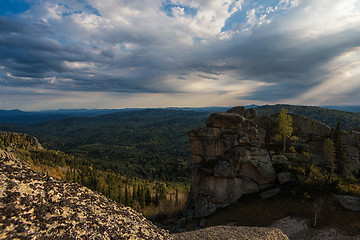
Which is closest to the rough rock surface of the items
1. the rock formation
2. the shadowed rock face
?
the rock formation

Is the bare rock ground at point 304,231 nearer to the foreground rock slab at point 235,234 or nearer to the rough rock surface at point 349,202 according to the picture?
the rough rock surface at point 349,202

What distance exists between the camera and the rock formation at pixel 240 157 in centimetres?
4338

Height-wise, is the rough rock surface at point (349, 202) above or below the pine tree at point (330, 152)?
below

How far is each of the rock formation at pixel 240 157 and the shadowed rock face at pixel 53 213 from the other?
1357 inches

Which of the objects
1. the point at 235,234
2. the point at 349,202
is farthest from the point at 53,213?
the point at 349,202

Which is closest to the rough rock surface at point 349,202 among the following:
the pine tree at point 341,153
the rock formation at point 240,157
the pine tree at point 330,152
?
the rock formation at point 240,157

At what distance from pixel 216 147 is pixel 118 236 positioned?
3995cm

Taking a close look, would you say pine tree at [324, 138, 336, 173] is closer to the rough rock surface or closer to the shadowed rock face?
the rough rock surface

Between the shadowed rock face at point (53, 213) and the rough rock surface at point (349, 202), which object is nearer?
the shadowed rock face at point (53, 213)

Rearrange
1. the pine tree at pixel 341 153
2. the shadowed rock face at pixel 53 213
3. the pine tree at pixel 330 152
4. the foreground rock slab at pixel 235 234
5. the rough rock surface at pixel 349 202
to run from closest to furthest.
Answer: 1. the shadowed rock face at pixel 53 213
2. the foreground rock slab at pixel 235 234
3. the rough rock surface at pixel 349 202
4. the pine tree at pixel 330 152
5. the pine tree at pixel 341 153

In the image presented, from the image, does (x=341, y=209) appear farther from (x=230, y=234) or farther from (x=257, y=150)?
(x=230, y=234)

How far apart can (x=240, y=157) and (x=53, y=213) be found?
41.2 metres

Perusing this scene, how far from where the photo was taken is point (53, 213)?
381 inches

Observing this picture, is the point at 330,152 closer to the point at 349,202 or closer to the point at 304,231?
the point at 349,202
